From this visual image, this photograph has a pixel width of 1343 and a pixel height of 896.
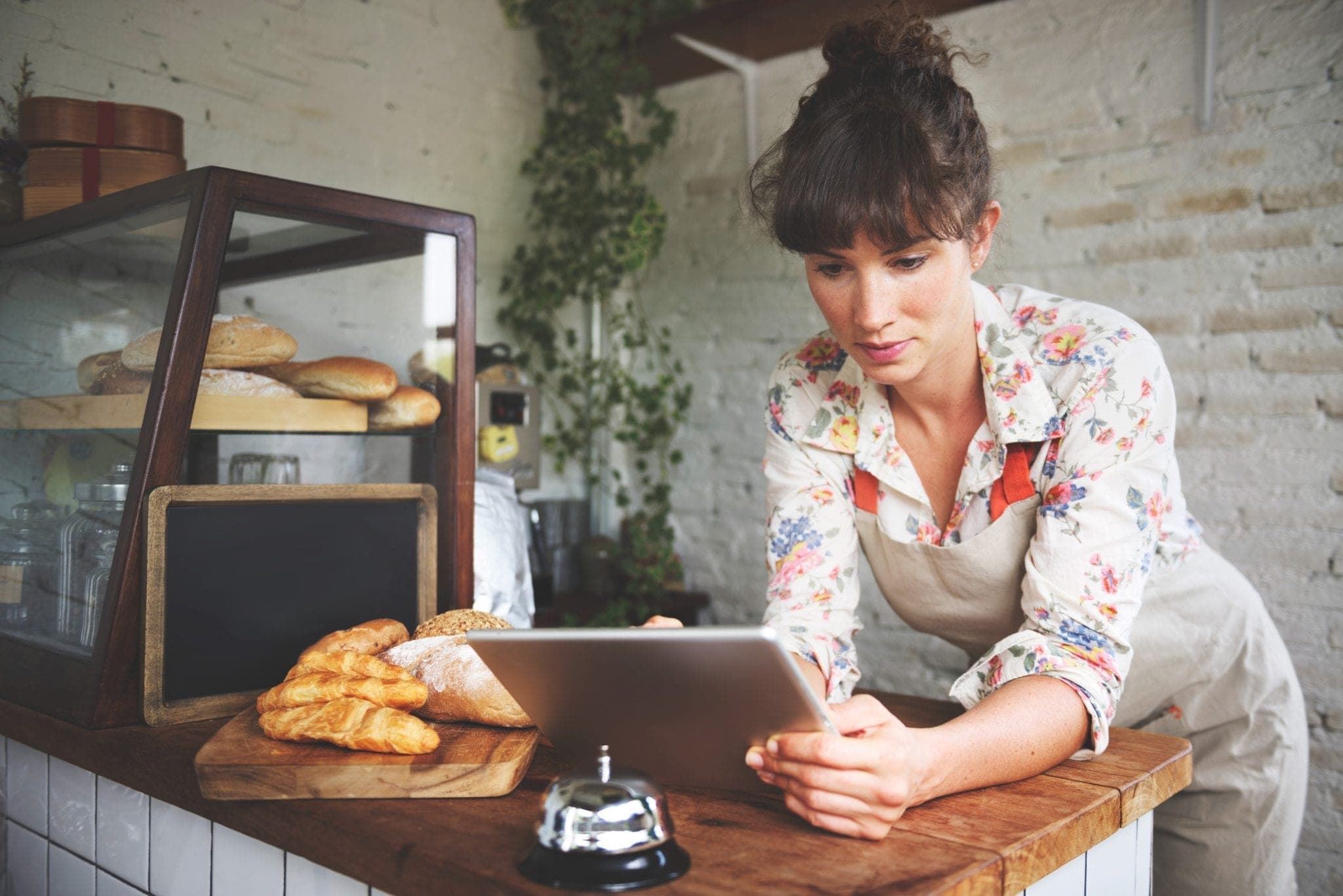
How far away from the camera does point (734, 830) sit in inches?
30.8

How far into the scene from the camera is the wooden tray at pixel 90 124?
138cm

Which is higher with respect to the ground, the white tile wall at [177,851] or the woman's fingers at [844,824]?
the woman's fingers at [844,824]

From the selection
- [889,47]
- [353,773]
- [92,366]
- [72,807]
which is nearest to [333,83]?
[92,366]

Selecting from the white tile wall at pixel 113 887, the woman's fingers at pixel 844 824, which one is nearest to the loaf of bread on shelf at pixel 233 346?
the white tile wall at pixel 113 887

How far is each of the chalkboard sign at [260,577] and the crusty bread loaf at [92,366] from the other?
225mm

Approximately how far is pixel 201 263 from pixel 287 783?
579 millimetres

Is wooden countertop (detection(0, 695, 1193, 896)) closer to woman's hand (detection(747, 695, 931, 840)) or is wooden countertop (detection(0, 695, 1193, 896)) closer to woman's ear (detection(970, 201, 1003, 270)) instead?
woman's hand (detection(747, 695, 931, 840))

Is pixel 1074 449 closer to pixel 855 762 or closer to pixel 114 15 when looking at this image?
pixel 855 762

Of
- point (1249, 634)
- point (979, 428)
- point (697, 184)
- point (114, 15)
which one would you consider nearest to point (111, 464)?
Result: point (979, 428)

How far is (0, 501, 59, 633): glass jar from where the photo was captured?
1187 mm

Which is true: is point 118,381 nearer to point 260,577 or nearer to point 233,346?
point 233,346

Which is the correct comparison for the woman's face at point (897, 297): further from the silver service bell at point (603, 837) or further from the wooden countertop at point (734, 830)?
the silver service bell at point (603, 837)

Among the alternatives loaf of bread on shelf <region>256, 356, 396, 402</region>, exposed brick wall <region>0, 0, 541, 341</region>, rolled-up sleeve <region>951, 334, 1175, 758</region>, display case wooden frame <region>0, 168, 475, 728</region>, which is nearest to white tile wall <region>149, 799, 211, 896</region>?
display case wooden frame <region>0, 168, 475, 728</region>

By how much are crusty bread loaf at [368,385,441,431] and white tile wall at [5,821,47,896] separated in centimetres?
65
